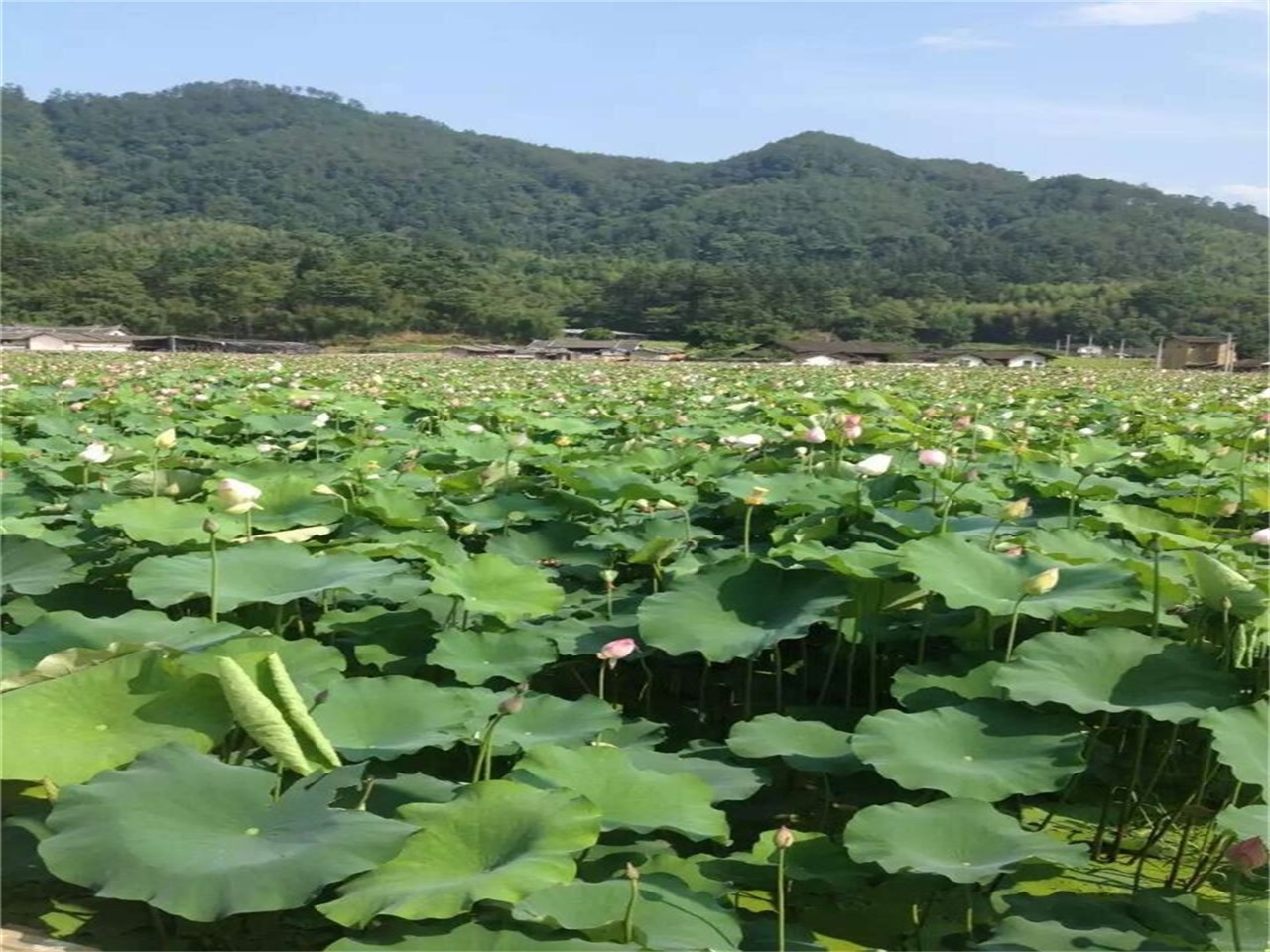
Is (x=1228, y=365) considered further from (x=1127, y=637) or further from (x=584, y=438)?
→ (x=1127, y=637)

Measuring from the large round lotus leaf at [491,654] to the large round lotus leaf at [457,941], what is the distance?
2.02 feet

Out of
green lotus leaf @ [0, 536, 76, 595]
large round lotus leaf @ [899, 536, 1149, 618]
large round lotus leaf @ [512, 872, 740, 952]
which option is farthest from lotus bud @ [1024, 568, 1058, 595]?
green lotus leaf @ [0, 536, 76, 595]

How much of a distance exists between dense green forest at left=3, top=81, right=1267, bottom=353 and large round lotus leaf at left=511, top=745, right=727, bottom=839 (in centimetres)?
4220

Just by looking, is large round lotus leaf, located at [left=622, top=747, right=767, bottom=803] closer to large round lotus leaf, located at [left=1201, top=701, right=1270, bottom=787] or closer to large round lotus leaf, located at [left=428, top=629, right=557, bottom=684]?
large round lotus leaf, located at [left=428, top=629, right=557, bottom=684]

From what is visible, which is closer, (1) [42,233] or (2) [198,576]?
(2) [198,576]

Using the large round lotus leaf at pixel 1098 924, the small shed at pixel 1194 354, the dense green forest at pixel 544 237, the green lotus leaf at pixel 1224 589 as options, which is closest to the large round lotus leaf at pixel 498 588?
the large round lotus leaf at pixel 1098 924

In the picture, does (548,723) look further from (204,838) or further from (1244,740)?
(1244,740)

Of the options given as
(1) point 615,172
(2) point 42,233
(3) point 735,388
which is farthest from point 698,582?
(1) point 615,172

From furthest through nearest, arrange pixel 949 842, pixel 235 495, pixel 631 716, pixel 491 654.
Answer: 1. pixel 631 716
2. pixel 235 495
3. pixel 491 654
4. pixel 949 842

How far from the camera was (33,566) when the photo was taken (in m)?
1.90

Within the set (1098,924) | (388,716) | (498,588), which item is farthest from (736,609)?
(1098,924)

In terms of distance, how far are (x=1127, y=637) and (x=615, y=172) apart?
131 m

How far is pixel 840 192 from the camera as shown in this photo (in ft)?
366

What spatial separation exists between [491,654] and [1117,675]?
86cm
